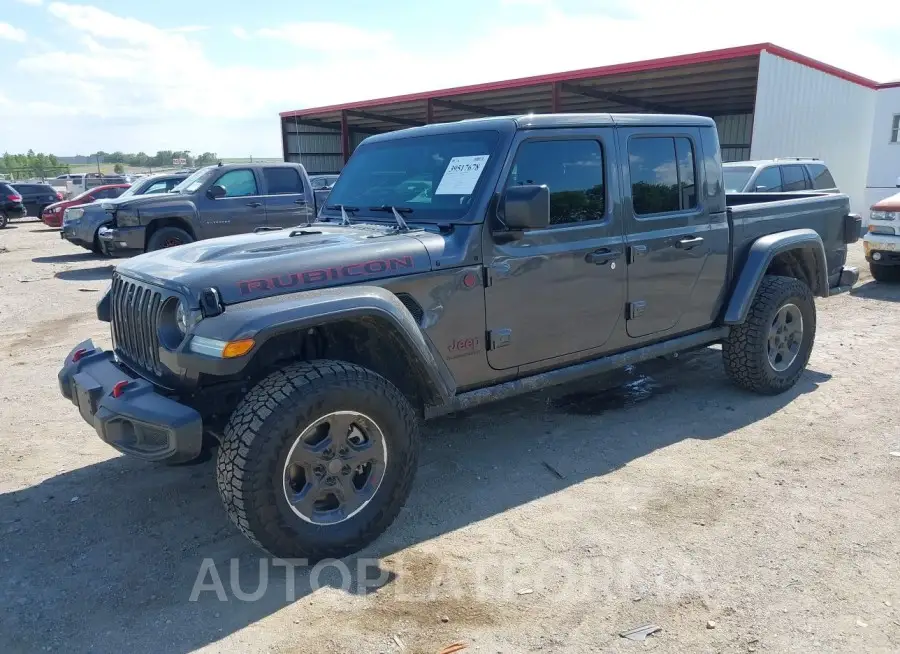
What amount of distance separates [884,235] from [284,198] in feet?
30.3

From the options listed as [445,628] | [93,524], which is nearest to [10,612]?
[93,524]

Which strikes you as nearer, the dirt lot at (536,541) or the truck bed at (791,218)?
the dirt lot at (536,541)

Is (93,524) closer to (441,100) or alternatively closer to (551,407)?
(551,407)

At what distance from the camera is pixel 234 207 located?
11477mm

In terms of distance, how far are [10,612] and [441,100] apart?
2205cm

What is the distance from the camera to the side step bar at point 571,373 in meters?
3.71

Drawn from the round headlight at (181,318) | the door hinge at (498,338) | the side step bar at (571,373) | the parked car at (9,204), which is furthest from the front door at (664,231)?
the parked car at (9,204)

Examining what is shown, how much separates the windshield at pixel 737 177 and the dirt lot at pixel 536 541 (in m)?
5.78

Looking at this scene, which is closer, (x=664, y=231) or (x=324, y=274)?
(x=324, y=274)

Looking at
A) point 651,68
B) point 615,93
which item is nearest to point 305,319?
point 651,68

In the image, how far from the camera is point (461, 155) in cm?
393

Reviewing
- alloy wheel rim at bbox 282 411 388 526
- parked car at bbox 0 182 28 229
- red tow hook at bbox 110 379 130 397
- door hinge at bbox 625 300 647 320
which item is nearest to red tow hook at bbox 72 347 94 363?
red tow hook at bbox 110 379 130 397

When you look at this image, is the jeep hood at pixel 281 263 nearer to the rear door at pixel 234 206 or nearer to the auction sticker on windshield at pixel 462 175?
the auction sticker on windshield at pixel 462 175

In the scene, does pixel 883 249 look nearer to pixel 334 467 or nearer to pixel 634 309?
pixel 634 309
